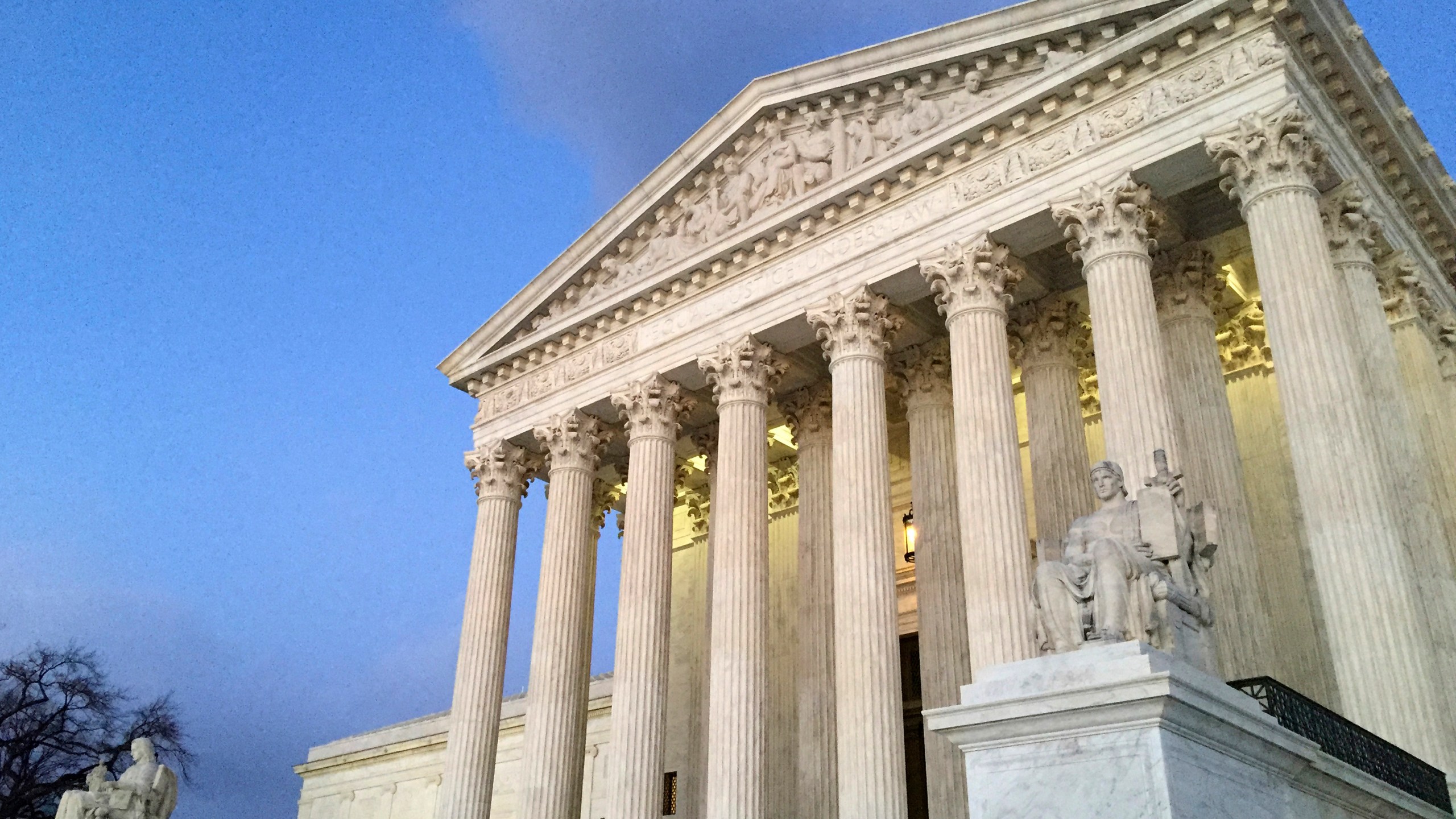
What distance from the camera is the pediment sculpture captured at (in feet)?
34.4

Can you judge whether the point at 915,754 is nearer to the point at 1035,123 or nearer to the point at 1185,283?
the point at 1185,283

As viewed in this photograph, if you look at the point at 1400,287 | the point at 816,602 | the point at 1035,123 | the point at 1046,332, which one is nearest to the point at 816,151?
the point at 1035,123

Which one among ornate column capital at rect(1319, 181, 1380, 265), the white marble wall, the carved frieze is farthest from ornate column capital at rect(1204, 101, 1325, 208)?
the white marble wall

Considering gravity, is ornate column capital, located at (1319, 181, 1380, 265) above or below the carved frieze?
below

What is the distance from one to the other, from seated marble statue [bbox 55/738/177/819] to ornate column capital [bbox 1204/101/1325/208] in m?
21.3

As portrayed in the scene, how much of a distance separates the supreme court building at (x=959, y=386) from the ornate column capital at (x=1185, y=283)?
0.05 m

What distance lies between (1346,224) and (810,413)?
1176 cm

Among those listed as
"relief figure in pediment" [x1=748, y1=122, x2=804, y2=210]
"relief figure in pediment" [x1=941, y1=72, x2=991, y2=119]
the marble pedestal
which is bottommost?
the marble pedestal

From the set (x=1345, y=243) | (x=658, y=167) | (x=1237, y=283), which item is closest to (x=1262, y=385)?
(x=1237, y=283)

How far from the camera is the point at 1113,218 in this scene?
62.2ft

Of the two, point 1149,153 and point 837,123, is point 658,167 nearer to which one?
point 837,123

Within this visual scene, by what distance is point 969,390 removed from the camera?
19.9m

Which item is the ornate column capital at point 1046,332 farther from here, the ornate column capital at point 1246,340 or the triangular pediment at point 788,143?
the triangular pediment at point 788,143

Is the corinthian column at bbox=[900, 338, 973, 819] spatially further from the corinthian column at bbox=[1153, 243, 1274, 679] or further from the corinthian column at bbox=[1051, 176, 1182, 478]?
the corinthian column at bbox=[1051, 176, 1182, 478]
